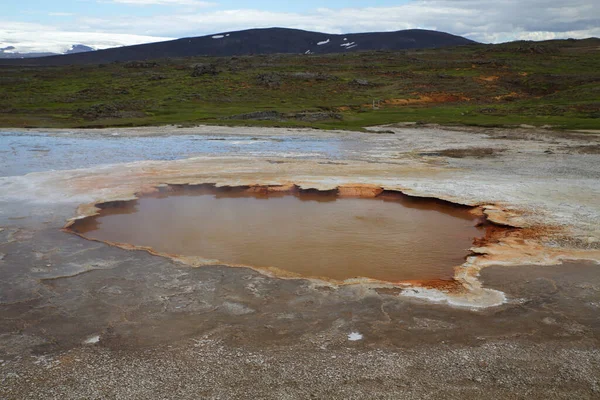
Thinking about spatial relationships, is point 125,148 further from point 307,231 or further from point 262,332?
point 262,332

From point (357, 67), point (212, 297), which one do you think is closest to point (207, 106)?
point (357, 67)

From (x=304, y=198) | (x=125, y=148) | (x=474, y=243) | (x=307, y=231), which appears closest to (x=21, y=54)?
(x=125, y=148)

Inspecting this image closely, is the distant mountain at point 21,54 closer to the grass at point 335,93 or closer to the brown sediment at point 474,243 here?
the grass at point 335,93

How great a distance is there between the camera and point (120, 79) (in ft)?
164

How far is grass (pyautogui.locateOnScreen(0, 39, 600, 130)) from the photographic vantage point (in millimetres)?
29828

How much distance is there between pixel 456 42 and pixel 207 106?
101 m

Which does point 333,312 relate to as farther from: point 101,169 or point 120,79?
point 120,79

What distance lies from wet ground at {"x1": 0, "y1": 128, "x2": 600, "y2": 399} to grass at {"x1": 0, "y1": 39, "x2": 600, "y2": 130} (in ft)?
65.8

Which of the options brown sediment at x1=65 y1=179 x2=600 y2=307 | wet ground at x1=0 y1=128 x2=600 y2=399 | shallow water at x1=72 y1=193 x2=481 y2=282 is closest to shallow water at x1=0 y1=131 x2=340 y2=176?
brown sediment at x1=65 y1=179 x2=600 y2=307

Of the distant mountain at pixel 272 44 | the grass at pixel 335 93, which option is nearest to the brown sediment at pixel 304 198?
the grass at pixel 335 93

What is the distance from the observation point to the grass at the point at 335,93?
29828 mm

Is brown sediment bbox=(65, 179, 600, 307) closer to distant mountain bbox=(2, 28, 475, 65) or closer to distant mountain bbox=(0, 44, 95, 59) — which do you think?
distant mountain bbox=(2, 28, 475, 65)

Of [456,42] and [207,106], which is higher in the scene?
[456,42]

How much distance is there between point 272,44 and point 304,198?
109 meters
